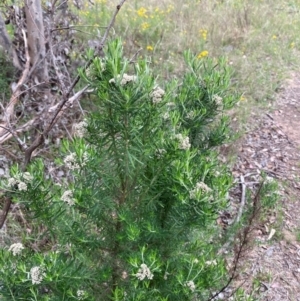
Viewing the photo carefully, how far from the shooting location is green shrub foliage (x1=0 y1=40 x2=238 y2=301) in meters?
1.55

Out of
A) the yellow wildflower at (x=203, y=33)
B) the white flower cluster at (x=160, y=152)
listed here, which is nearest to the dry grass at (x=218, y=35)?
the yellow wildflower at (x=203, y=33)

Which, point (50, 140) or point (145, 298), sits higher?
point (145, 298)

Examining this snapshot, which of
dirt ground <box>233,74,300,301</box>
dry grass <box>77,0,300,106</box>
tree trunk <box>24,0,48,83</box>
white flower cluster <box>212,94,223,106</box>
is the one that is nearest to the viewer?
white flower cluster <box>212,94,223,106</box>

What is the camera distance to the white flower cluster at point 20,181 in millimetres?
1638

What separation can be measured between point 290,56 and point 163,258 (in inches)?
225

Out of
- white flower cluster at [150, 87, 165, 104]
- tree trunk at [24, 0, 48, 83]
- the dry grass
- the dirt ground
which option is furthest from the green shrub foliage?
the dry grass

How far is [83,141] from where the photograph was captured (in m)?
1.64

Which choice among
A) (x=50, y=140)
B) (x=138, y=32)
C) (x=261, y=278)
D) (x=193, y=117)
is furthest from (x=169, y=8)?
(x=193, y=117)

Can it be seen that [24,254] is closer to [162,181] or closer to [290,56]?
[162,181]

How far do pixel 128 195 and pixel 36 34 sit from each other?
2.96 meters

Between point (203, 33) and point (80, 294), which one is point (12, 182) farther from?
point (203, 33)

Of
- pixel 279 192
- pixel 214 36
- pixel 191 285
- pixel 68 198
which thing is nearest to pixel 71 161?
pixel 68 198

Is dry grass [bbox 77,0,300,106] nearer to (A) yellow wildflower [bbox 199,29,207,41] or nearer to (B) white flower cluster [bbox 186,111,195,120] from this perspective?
(A) yellow wildflower [bbox 199,29,207,41]

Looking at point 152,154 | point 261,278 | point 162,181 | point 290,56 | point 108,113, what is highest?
point 108,113
